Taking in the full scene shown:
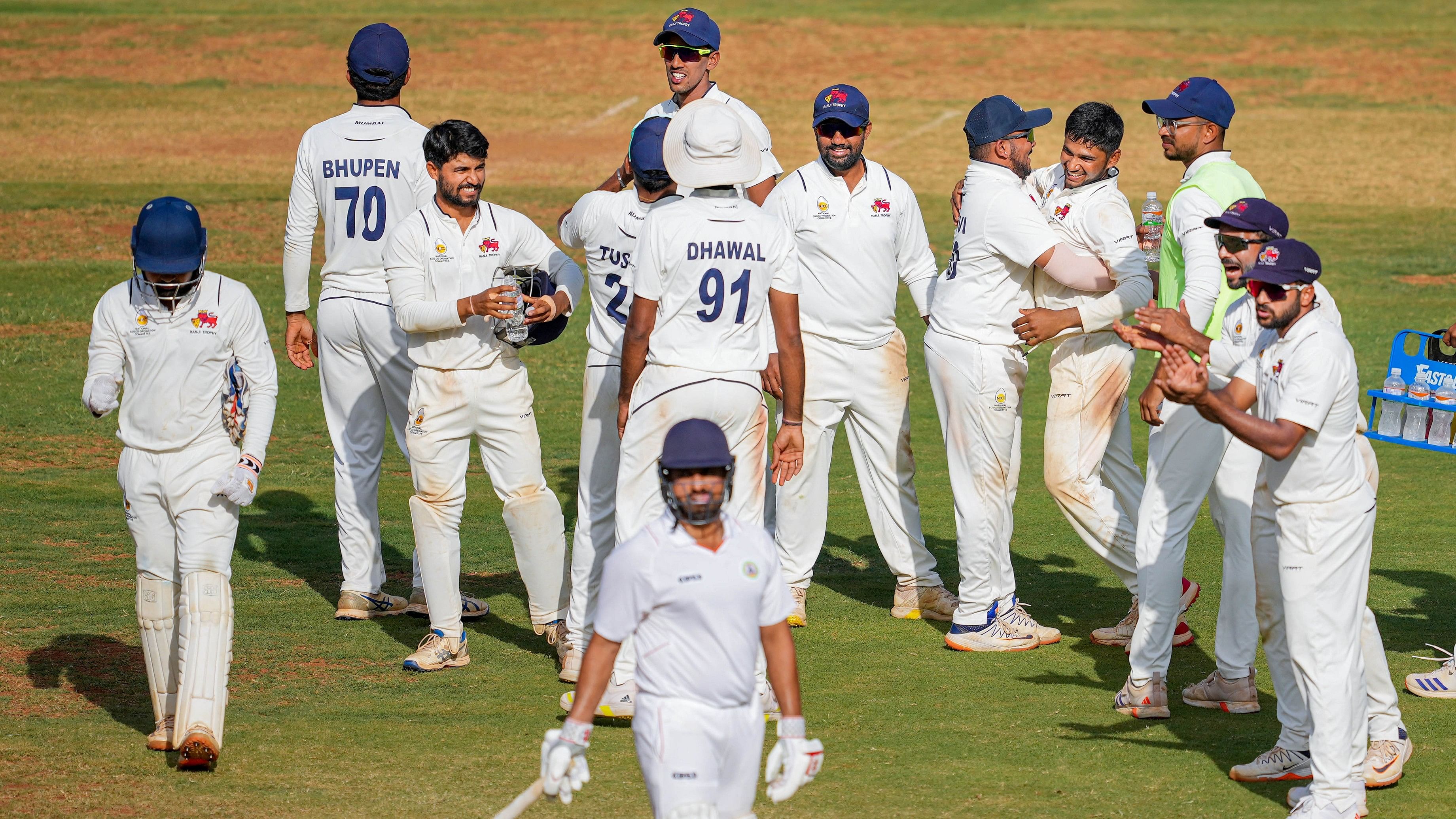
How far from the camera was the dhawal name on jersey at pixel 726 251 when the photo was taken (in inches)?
267

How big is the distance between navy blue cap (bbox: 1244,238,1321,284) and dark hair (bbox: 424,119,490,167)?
3.68 m

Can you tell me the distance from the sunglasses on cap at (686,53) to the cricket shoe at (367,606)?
11.2 ft

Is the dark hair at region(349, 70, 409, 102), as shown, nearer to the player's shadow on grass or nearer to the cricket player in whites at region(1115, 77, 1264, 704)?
the player's shadow on grass

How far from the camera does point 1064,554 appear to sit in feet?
33.4

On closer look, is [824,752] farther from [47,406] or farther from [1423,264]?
[1423,264]

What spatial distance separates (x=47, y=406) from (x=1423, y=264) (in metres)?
16.2

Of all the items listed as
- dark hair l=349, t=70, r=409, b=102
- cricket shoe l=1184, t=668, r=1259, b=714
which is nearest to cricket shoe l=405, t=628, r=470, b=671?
dark hair l=349, t=70, r=409, b=102

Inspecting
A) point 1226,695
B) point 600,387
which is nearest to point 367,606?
point 600,387

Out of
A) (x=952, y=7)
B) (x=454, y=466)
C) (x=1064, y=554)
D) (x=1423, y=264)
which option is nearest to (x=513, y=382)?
(x=454, y=466)

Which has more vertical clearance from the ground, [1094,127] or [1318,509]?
[1094,127]

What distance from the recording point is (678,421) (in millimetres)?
6820

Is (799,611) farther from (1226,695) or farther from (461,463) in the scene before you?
(1226,695)

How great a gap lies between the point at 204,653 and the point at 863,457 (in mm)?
3845

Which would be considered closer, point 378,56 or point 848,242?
point 848,242
